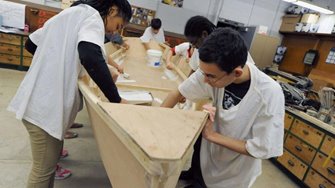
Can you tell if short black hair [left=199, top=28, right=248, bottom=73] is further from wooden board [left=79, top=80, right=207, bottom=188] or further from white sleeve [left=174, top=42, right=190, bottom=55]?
white sleeve [left=174, top=42, right=190, bottom=55]

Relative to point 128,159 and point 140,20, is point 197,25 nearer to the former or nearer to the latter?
point 128,159

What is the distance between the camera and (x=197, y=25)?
5.33ft

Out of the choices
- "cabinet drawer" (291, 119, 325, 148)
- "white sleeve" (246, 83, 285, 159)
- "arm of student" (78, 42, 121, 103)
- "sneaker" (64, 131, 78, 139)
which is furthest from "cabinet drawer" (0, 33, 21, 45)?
"cabinet drawer" (291, 119, 325, 148)

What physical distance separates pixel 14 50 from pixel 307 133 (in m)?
4.22

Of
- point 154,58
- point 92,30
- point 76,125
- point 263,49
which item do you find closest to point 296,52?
point 263,49

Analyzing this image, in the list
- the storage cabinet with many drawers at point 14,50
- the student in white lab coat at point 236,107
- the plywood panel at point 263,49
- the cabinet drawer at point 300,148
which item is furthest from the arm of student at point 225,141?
the plywood panel at point 263,49

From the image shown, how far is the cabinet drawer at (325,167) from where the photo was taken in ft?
6.91

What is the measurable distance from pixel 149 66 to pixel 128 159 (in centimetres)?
222

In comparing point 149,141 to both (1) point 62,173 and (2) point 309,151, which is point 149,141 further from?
(2) point 309,151

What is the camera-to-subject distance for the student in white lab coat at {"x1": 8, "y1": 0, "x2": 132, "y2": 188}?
3.10 ft

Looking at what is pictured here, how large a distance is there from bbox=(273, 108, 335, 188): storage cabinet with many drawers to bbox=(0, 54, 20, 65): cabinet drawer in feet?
13.3

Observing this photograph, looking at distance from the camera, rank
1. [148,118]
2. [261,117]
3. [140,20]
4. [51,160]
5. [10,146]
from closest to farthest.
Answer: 1. [148,118]
2. [261,117]
3. [51,160]
4. [10,146]
5. [140,20]

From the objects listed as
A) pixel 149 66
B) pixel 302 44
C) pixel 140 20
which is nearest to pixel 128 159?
pixel 149 66

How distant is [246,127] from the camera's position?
1020 millimetres
